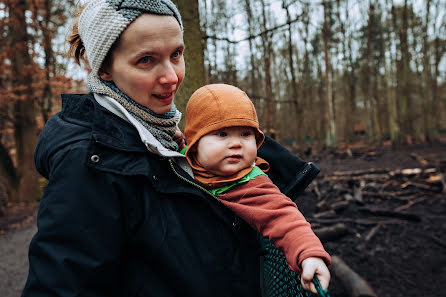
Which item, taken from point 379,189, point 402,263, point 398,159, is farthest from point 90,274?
point 398,159

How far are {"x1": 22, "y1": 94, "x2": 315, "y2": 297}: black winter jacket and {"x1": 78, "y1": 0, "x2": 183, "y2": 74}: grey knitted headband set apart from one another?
0.22 metres

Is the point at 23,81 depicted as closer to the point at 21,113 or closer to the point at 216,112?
the point at 21,113

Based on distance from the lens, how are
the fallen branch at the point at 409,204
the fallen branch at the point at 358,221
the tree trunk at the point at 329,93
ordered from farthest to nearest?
the tree trunk at the point at 329,93, the fallen branch at the point at 409,204, the fallen branch at the point at 358,221

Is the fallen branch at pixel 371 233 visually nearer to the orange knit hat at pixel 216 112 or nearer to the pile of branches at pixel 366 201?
the pile of branches at pixel 366 201

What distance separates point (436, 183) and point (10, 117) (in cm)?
1366

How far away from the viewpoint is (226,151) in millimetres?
1529

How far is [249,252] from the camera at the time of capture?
148 cm

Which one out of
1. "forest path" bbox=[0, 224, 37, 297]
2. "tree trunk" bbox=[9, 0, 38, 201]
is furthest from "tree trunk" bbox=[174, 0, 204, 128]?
"tree trunk" bbox=[9, 0, 38, 201]

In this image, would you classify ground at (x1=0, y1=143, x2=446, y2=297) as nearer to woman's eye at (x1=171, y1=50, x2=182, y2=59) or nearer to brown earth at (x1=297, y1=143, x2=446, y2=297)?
brown earth at (x1=297, y1=143, x2=446, y2=297)

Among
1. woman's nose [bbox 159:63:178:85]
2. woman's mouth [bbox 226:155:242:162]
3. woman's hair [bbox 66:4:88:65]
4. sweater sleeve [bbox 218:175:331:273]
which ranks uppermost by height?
woman's hair [bbox 66:4:88:65]

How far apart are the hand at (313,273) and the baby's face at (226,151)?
57cm

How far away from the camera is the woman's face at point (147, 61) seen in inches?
48.5

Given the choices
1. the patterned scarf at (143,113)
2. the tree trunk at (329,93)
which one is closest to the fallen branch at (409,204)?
the patterned scarf at (143,113)

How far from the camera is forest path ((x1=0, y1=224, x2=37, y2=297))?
14.3 feet
